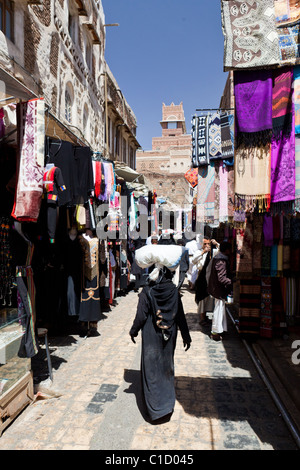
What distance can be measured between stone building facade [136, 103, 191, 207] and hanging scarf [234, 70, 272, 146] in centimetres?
2642

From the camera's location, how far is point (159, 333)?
11.6 feet

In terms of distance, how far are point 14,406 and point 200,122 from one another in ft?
15.1

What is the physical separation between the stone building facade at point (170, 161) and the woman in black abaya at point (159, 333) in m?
25.9

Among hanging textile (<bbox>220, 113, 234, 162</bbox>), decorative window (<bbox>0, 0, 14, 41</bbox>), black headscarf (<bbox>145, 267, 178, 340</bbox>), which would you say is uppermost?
decorative window (<bbox>0, 0, 14, 41</bbox>)

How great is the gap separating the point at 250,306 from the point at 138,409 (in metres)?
2.84

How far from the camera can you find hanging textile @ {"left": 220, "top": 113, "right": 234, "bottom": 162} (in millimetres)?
4570

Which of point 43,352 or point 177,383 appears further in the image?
point 43,352

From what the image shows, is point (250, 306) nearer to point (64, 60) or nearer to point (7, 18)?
point (7, 18)

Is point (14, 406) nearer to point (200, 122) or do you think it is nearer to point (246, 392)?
point (246, 392)

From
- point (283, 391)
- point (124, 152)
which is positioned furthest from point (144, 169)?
point (283, 391)

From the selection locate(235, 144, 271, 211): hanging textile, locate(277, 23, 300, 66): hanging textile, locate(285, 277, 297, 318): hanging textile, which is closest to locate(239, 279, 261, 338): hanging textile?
locate(285, 277, 297, 318): hanging textile

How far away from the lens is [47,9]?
27.1 feet

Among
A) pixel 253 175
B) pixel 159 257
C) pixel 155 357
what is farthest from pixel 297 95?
pixel 155 357

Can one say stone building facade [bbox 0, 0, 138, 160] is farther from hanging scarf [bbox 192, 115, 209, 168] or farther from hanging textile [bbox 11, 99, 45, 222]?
hanging scarf [bbox 192, 115, 209, 168]
